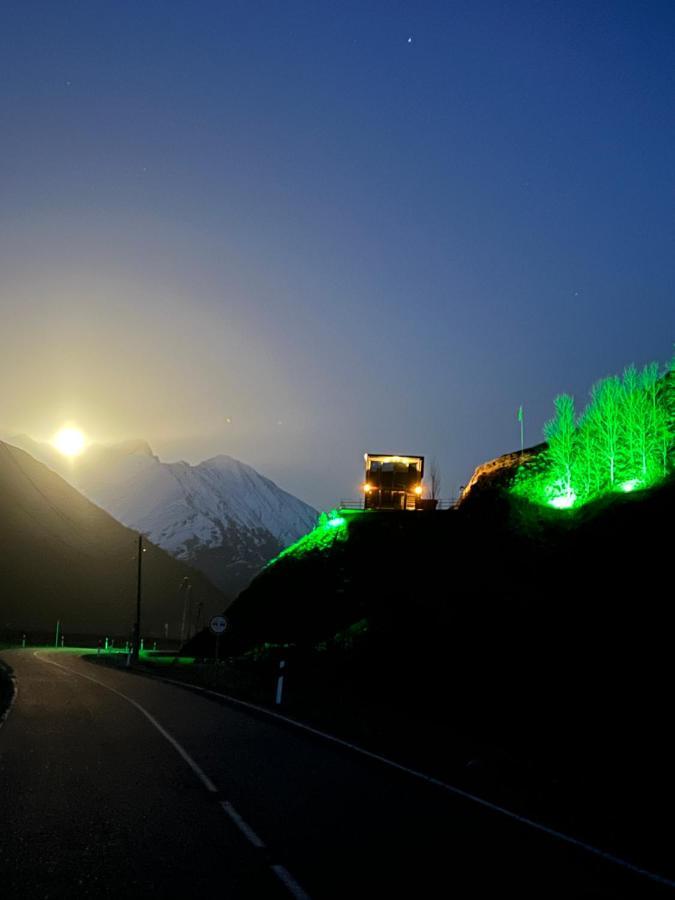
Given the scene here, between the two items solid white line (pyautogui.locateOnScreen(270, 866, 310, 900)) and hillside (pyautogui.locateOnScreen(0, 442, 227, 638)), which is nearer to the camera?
solid white line (pyautogui.locateOnScreen(270, 866, 310, 900))

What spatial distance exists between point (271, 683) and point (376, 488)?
49.7 meters

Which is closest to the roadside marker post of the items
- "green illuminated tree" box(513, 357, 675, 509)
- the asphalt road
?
the asphalt road

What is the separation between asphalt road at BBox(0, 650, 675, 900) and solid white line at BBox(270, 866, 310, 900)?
0.05ft

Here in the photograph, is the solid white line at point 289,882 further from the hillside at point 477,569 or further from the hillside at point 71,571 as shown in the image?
the hillside at point 71,571

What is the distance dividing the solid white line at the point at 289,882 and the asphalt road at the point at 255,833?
16 mm

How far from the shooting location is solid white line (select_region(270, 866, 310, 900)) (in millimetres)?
5774

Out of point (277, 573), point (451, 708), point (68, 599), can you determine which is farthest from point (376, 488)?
point (68, 599)

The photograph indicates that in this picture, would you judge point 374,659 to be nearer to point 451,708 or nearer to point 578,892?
point 451,708

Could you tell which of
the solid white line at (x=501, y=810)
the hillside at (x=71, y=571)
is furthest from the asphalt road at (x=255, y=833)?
the hillside at (x=71, y=571)

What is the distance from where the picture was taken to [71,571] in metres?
161

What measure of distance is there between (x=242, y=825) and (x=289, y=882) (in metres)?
2.09

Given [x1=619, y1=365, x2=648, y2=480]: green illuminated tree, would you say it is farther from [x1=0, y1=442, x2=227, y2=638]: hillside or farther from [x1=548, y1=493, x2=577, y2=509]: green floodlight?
[x1=0, y1=442, x2=227, y2=638]: hillside

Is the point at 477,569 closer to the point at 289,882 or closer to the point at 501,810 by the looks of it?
the point at 501,810

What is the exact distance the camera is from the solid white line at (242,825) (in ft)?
24.1
